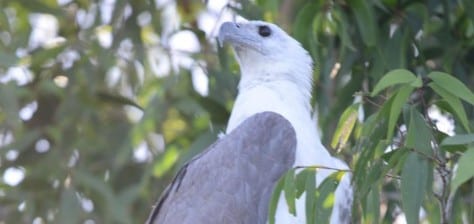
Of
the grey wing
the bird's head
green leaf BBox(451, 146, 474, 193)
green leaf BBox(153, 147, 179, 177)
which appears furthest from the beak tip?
green leaf BBox(451, 146, 474, 193)

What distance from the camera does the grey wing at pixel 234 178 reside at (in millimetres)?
4117

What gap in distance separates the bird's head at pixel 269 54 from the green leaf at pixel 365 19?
0.25 meters

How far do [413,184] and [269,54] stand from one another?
1.51 m

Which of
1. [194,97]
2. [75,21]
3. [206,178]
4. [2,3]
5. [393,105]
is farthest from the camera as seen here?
[75,21]

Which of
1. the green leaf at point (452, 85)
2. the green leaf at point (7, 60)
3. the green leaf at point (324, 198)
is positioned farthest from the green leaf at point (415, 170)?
the green leaf at point (7, 60)

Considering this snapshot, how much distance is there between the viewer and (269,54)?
15.6 feet

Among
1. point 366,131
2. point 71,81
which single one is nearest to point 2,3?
point 71,81

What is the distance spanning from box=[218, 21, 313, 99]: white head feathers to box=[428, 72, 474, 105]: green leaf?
1.41 metres

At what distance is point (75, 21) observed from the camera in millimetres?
6895

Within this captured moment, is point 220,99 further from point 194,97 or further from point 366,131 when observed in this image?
point 366,131

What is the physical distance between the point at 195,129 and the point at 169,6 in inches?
35.3

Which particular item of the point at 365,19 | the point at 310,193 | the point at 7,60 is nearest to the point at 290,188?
the point at 310,193

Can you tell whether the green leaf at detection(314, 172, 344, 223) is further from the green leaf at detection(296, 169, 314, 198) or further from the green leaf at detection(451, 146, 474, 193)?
the green leaf at detection(451, 146, 474, 193)

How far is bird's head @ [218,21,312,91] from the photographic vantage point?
469cm
